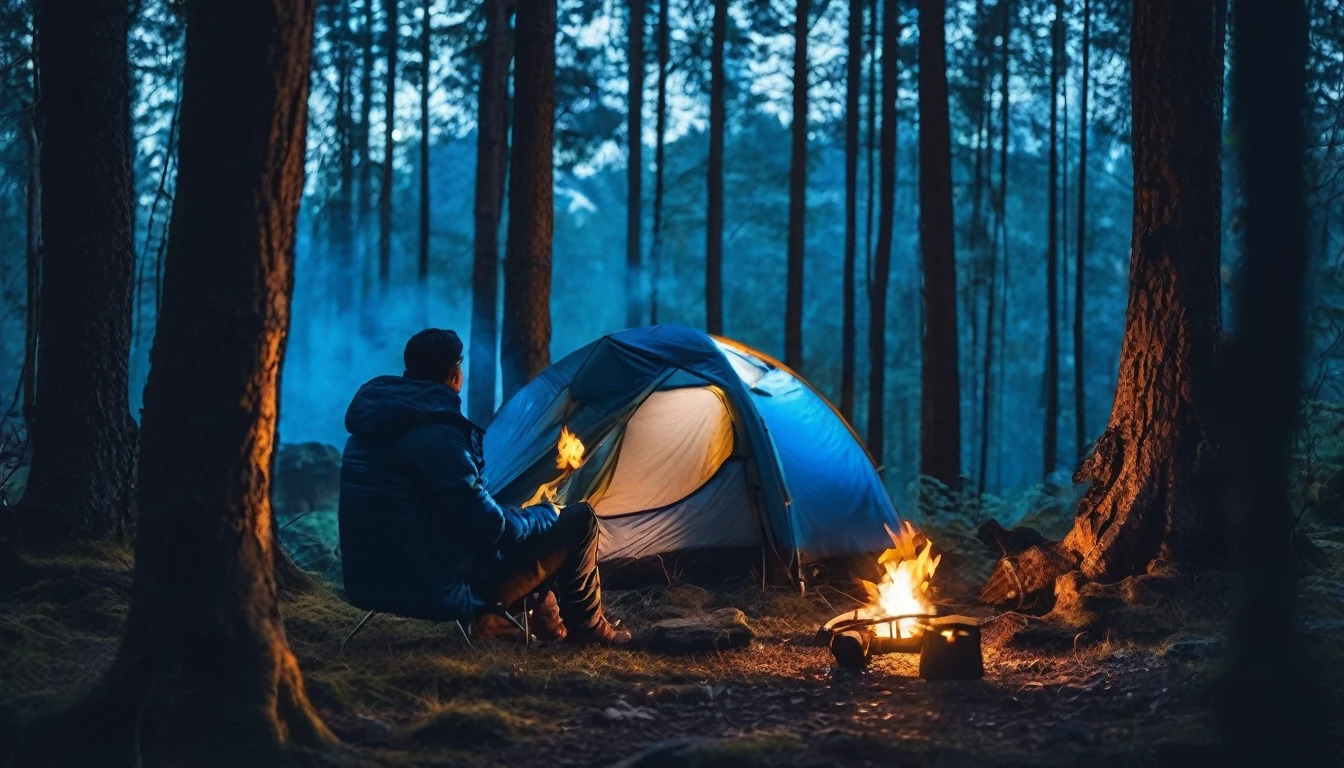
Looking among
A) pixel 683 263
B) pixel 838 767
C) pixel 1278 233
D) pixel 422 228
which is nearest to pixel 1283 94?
pixel 1278 233

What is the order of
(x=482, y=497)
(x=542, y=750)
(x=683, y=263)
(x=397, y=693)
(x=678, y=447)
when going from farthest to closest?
(x=683, y=263)
(x=678, y=447)
(x=482, y=497)
(x=397, y=693)
(x=542, y=750)

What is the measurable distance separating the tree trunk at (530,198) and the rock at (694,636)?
429cm

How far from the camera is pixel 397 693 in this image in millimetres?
4227

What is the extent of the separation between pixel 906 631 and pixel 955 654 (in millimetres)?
439

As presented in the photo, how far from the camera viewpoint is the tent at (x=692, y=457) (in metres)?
7.45

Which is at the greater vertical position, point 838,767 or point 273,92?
point 273,92

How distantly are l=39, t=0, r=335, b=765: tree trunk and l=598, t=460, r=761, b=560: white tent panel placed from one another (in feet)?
13.6

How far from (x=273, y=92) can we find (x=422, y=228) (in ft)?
50.0

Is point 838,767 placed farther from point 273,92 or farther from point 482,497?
point 273,92

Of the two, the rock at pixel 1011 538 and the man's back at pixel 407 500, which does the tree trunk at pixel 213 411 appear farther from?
the rock at pixel 1011 538

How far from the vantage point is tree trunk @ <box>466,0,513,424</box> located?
13.2m

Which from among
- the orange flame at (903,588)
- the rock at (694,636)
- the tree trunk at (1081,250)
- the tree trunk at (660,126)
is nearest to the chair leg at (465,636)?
the rock at (694,636)

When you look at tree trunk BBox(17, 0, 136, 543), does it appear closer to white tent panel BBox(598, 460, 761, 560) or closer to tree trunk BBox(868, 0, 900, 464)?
white tent panel BBox(598, 460, 761, 560)

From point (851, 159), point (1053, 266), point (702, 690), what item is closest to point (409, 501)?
point (702, 690)
